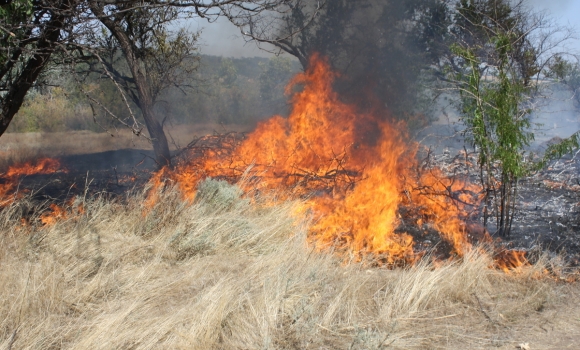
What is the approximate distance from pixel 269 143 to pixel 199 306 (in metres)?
7.08

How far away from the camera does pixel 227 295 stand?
3.73m

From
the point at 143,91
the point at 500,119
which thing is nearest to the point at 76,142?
the point at 143,91

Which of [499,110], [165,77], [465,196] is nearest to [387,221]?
[465,196]

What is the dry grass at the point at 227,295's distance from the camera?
11.1 feet

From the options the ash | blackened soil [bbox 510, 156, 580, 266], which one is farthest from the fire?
blackened soil [bbox 510, 156, 580, 266]

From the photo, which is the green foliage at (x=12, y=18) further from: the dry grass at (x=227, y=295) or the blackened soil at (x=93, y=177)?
the blackened soil at (x=93, y=177)

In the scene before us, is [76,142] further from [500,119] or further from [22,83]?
[500,119]

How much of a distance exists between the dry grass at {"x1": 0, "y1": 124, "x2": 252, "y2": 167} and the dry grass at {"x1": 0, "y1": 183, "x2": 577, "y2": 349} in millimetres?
8892

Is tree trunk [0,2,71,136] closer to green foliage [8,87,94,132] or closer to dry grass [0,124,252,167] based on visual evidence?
dry grass [0,124,252,167]

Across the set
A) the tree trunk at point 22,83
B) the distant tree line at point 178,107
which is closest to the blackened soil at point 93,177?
the tree trunk at point 22,83

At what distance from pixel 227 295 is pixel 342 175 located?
522cm

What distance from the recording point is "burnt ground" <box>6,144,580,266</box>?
597cm

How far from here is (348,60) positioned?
14.2 metres

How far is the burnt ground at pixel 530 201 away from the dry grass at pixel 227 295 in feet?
3.52
